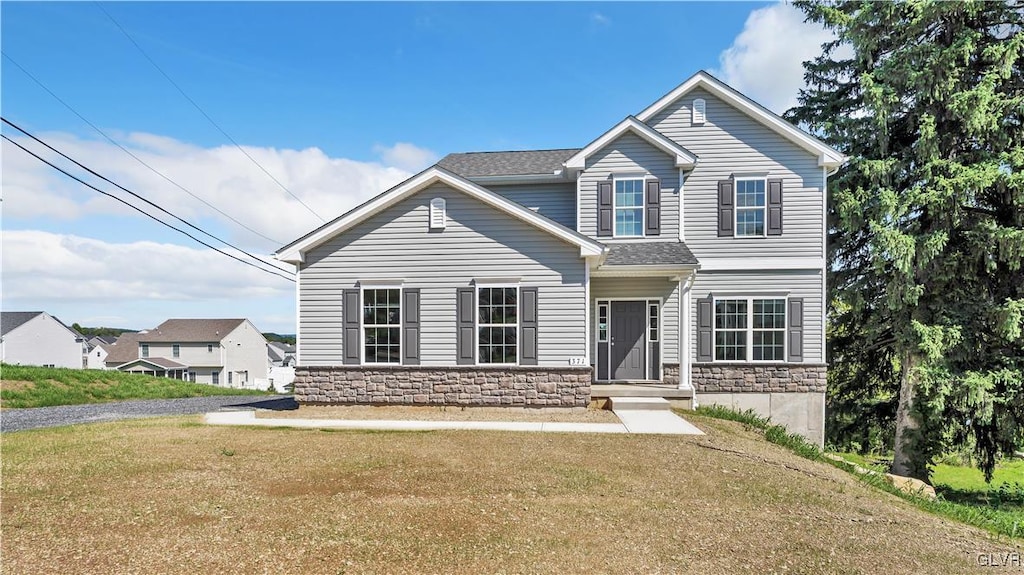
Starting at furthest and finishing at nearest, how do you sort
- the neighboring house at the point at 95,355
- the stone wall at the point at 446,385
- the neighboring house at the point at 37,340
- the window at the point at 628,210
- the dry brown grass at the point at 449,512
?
the neighboring house at the point at 95,355, the neighboring house at the point at 37,340, the window at the point at 628,210, the stone wall at the point at 446,385, the dry brown grass at the point at 449,512

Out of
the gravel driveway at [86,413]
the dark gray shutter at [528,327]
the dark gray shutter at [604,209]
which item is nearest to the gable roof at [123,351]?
the gravel driveway at [86,413]

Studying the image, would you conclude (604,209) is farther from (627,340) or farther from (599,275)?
(627,340)

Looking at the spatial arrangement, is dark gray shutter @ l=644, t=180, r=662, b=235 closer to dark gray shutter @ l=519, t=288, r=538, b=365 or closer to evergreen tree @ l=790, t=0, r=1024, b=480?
dark gray shutter @ l=519, t=288, r=538, b=365

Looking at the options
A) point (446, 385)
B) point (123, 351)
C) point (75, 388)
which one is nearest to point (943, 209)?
point (446, 385)

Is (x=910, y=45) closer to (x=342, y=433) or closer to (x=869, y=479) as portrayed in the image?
(x=869, y=479)

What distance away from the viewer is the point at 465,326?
1151cm

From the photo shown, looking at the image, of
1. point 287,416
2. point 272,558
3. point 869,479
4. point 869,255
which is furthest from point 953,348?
point 287,416

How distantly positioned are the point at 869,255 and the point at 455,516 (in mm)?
14248

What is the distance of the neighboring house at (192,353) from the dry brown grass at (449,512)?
41787 millimetres

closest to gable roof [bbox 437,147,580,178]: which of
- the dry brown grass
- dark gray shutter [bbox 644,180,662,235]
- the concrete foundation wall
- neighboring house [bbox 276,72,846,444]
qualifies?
neighboring house [bbox 276,72,846,444]

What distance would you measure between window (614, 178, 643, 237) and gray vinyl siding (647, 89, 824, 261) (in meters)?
1.16

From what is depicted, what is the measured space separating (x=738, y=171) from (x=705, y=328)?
412 cm

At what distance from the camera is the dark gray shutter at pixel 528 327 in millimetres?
11359

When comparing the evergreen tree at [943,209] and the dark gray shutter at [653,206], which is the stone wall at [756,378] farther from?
the dark gray shutter at [653,206]
